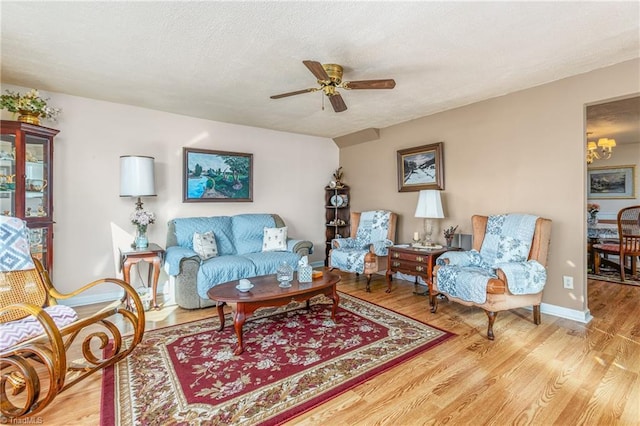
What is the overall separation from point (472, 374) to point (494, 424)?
18.5 inches


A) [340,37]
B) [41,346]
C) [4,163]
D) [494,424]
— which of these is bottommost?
[494,424]

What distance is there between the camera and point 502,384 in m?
1.96

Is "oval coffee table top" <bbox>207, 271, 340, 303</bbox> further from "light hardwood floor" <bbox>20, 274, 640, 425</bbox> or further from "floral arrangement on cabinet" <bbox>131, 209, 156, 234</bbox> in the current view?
"floral arrangement on cabinet" <bbox>131, 209, 156, 234</bbox>

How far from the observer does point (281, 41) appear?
2.29m

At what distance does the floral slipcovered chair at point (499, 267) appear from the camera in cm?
266

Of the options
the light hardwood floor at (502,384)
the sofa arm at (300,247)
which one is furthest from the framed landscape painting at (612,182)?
the sofa arm at (300,247)

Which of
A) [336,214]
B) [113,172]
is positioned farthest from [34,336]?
[336,214]

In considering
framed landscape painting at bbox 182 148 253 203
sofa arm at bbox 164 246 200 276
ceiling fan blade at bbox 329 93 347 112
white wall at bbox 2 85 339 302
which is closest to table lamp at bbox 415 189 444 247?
ceiling fan blade at bbox 329 93 347 112

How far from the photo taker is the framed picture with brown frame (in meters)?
4.10

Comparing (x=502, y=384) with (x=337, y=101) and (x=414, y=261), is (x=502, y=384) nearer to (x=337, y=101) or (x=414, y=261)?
(x=414, y=261)

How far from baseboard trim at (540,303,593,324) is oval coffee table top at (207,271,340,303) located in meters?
2.23

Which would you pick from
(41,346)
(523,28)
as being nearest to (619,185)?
(523,28)

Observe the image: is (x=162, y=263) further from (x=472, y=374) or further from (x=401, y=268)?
(x=472, y=374)

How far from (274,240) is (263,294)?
182cm
